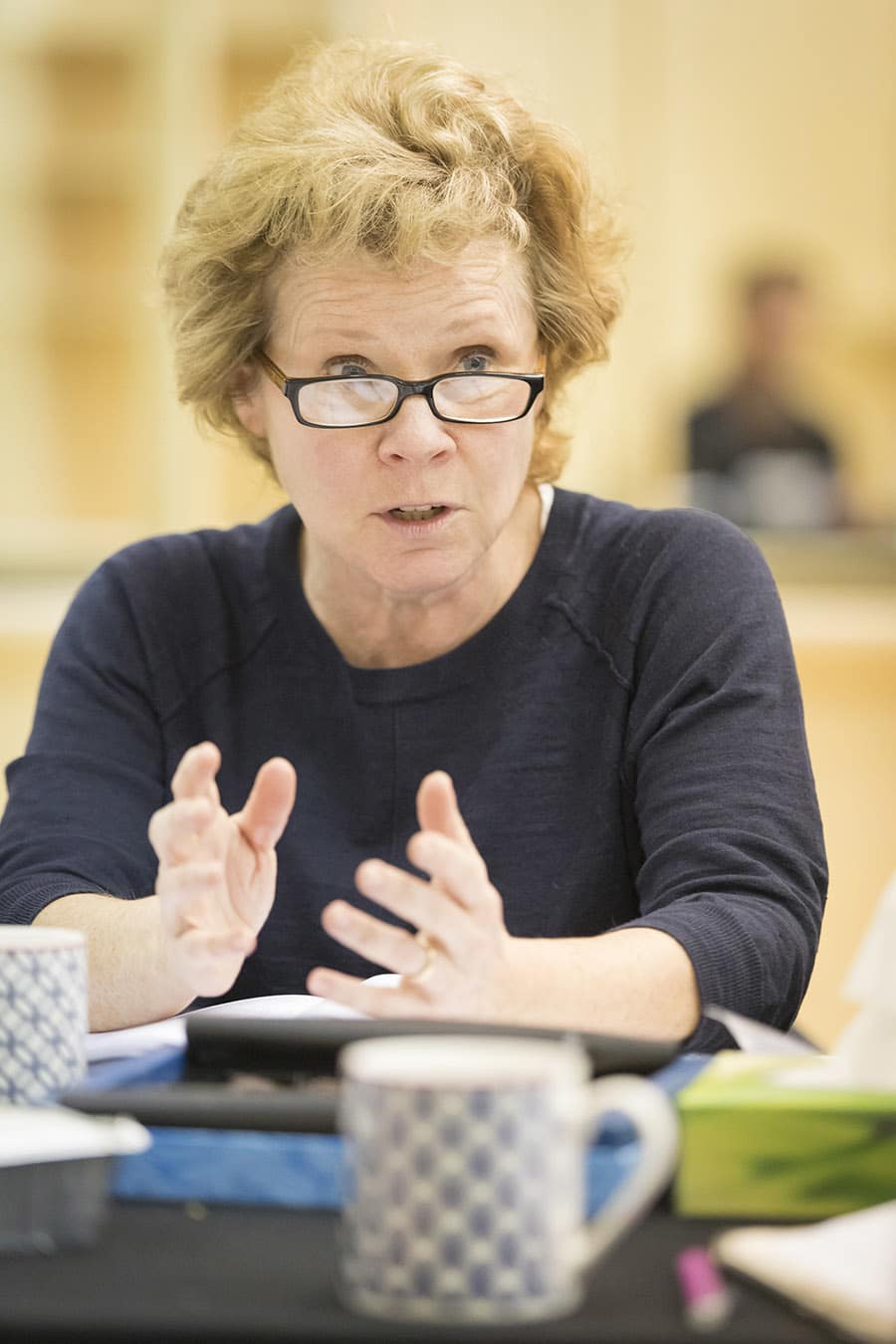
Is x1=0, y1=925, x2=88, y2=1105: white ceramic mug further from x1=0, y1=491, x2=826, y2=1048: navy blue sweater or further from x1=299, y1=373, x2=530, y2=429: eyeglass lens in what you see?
x1=299, y1=373, x2=530, y2=429: eyeglass lens

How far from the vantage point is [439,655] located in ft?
5.16

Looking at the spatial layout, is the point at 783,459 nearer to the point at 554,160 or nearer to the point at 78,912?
the point at 554,160

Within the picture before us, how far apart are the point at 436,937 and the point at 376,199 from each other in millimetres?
702

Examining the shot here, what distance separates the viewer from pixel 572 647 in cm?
155

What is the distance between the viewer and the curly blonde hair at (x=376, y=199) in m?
1.38

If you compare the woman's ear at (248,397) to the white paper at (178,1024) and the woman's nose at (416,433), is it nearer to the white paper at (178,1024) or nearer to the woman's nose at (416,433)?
the woman's nose at (416,433)

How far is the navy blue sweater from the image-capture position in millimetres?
1376

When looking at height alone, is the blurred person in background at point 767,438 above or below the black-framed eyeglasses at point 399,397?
below

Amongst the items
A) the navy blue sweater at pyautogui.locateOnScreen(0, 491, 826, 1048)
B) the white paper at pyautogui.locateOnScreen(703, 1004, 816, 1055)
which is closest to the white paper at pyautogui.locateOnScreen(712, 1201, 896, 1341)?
the white paper at pyautogui.locateOnScreen(703, 1004, 816, 1055)

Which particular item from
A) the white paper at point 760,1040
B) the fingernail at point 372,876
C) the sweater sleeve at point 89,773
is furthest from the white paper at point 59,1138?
the sweater sleeve at point 89,773

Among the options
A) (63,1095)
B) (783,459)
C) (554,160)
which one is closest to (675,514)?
(554,160)

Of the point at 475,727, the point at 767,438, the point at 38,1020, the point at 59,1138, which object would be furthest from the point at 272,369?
the point at 767,438

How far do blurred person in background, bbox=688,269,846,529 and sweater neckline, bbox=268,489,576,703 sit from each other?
3339 millimetres

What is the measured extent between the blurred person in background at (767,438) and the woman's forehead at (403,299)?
3496 mm
